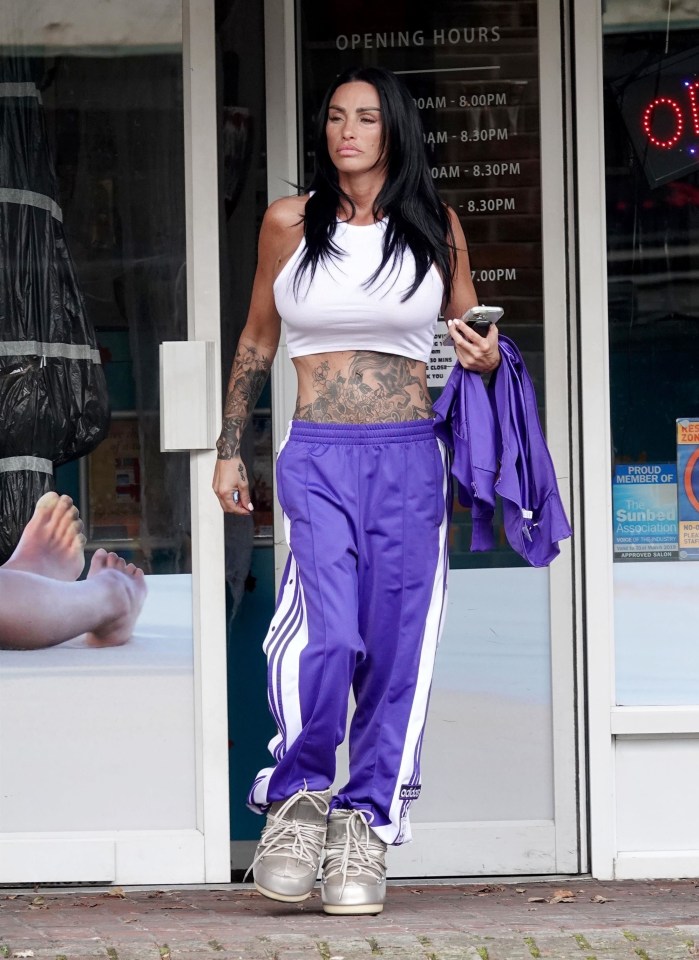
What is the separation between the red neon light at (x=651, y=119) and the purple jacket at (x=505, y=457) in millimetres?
1128

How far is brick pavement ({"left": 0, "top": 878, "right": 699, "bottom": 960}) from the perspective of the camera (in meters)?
3.48

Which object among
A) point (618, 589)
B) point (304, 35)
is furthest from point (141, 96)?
point (618, 589)

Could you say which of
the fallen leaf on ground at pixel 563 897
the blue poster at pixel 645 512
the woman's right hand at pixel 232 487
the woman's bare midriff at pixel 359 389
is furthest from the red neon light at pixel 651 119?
the fallen leaf on ground at pixel 563 897

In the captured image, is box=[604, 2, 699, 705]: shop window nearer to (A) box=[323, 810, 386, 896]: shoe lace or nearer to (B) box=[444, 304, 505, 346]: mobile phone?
(B) box=[444, 304, 505, 346]: mobile phone

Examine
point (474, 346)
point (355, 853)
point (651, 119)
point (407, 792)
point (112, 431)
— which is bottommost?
point (355, 853)

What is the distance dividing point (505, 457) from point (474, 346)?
282 mm

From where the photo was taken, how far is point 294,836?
3.75 meters

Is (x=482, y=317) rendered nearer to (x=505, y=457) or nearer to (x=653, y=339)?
(x=505, y=457)

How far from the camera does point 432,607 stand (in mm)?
3930

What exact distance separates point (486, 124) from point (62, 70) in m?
1.28

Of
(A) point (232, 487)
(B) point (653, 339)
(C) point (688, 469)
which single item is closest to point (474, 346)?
(A) point (232, 487)

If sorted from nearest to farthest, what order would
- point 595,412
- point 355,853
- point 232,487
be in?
point 355,853, point 232,487, point 595,412

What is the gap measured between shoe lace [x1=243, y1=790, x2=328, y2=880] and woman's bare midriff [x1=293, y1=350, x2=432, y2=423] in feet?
3.03

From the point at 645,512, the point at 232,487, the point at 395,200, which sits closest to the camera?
the point at 395,200
